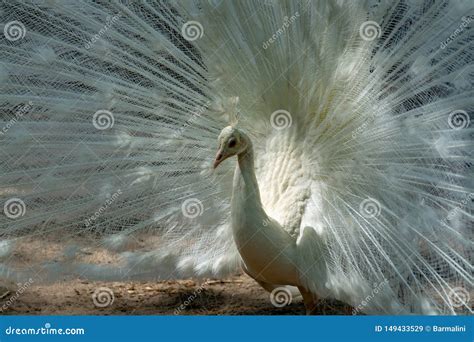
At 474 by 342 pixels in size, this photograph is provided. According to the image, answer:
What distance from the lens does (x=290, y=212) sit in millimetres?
3850

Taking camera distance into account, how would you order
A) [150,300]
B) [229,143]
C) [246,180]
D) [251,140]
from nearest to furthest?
[229,143] → [246,180] → [251,140] → [150,300]

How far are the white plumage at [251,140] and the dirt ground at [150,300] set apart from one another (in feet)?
1.98

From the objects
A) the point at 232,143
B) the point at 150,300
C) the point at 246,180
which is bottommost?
the point at 150,300

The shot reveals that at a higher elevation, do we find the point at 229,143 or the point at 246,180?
the point at 229,143

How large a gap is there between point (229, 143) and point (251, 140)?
405mm

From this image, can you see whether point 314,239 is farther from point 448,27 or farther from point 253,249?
point 448,27

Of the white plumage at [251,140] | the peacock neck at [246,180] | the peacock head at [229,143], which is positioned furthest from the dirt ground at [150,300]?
the peacock head at [229,143]

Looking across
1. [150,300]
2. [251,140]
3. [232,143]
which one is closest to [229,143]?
[232,143]

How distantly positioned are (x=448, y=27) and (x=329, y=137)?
84 centimetres

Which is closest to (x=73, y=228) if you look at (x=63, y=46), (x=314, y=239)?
(x=63, y=46)

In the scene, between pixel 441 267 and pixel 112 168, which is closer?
pixel 441 267

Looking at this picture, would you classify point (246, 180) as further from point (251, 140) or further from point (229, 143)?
point (251, 140)

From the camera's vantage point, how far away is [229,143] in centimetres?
347

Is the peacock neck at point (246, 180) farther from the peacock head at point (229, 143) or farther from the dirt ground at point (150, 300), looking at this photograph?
the dirt ground at point (150, 300)
